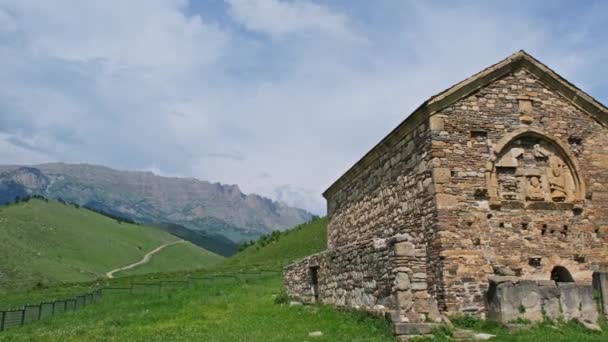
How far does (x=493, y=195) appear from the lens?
15.0m

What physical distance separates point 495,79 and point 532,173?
10.3 ft

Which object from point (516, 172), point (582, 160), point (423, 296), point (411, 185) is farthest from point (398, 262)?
point (582, 160)

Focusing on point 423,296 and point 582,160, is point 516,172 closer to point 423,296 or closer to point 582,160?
point 582,160

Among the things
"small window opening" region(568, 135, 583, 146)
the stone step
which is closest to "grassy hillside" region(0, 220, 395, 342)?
the stone step

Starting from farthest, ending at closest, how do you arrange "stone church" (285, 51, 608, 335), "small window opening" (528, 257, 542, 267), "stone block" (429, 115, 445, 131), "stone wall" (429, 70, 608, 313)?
"stone block" (429, 115, 445, 131) → "small window opening" (528, 257, 542, 267) → "stone wall" (429, 70, 608, 313) → "stone church" (285, 51, 608, 335)

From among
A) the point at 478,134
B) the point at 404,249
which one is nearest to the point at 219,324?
the point at 404,249

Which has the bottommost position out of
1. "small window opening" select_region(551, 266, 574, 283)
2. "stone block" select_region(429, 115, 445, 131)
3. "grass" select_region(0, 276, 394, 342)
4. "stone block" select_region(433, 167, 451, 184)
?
"grass" select_region(0, 276, 394, 342)

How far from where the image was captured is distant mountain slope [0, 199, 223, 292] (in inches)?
2522

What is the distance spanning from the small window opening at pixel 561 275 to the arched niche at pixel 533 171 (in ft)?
6.78

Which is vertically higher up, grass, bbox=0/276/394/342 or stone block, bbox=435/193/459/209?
stone block, bbox=435/193/459/209

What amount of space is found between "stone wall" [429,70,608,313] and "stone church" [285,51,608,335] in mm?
32

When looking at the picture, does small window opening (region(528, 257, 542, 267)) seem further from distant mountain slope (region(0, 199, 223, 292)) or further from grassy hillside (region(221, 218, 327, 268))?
distant mountain slope (region(0, 199, 223, 292))

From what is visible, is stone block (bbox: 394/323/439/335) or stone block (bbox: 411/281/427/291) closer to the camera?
stone block (bbox: 394/323/439/335)

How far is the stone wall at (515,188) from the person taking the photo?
1434 cm
